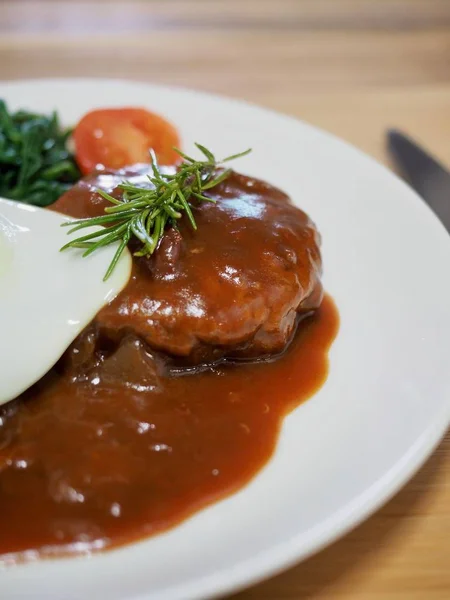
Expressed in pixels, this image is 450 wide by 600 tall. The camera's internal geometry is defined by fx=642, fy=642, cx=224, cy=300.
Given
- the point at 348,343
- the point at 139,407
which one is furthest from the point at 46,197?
the point at 348,343

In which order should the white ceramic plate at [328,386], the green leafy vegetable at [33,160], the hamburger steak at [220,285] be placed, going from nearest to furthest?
the white ceramic plate at [328,386], the hamburger steak at [220,285], the green leafy vegetable at [33,160]

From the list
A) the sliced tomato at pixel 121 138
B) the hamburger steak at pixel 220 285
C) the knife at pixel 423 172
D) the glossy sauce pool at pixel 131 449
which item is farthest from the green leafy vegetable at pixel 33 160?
the knife at pixel 423 172

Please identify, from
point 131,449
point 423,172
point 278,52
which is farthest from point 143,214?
point 278,52

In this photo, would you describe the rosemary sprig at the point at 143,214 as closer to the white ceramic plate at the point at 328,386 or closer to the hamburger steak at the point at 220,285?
the hamburger steak at the point at 220,285

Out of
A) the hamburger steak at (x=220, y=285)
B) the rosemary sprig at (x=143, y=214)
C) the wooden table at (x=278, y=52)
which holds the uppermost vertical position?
the wooden table at (x=278, y=52)

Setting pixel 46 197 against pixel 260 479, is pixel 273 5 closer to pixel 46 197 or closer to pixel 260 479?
pixel 46 197

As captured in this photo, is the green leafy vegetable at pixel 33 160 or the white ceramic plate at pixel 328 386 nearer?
the white ceramic plate at pixel 328 386

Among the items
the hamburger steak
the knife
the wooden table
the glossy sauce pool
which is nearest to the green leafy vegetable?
the hamburger steak

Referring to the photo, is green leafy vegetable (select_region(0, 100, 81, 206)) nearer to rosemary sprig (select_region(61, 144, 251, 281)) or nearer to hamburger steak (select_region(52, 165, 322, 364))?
hamburger steak (select_region(52, 165, 322, 364))
